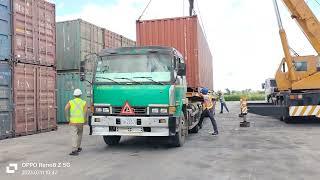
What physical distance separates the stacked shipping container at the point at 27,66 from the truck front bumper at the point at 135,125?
468cm

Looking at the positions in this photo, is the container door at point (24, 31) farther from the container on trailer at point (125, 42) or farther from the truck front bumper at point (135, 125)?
the container on trailer at point (125, 42)

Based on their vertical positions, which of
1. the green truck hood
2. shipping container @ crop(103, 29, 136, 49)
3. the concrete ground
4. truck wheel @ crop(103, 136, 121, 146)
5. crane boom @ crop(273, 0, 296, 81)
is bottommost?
the concrete ground

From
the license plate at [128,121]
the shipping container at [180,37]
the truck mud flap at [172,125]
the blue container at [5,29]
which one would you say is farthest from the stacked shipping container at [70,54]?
the truck mud flap at [172,125]

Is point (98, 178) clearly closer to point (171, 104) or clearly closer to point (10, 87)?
point (171, 104)

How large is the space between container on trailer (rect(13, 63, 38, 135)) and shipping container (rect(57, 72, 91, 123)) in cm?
372

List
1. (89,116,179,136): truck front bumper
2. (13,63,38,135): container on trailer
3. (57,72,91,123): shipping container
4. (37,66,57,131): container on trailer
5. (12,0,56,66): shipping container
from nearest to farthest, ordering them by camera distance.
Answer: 1. (89,116,179,136): truck front bumper
2. (13,63,38,135): container on trailer
3. (12,0,56,66): shipping container
4. (37,66,57,131): container on trailer
5. (57,72,91,123): shipping container

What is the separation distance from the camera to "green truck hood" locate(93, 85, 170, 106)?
30.3 feet

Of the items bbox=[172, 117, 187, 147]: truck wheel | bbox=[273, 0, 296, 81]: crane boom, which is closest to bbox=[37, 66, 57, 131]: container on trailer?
bbox=[172, 117, 187, 147]: truck wheel

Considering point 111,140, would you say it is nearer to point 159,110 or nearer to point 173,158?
point 159,110

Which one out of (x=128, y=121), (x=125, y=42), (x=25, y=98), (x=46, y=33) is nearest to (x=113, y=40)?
(x=125, y=42)

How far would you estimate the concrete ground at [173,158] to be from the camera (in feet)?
22.8

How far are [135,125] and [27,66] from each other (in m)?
6.13

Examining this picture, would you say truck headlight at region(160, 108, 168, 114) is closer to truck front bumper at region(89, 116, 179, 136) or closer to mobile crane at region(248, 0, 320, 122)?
truck front bumper at region(89, 116, 179, 136)

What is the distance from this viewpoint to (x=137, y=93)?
930cm
